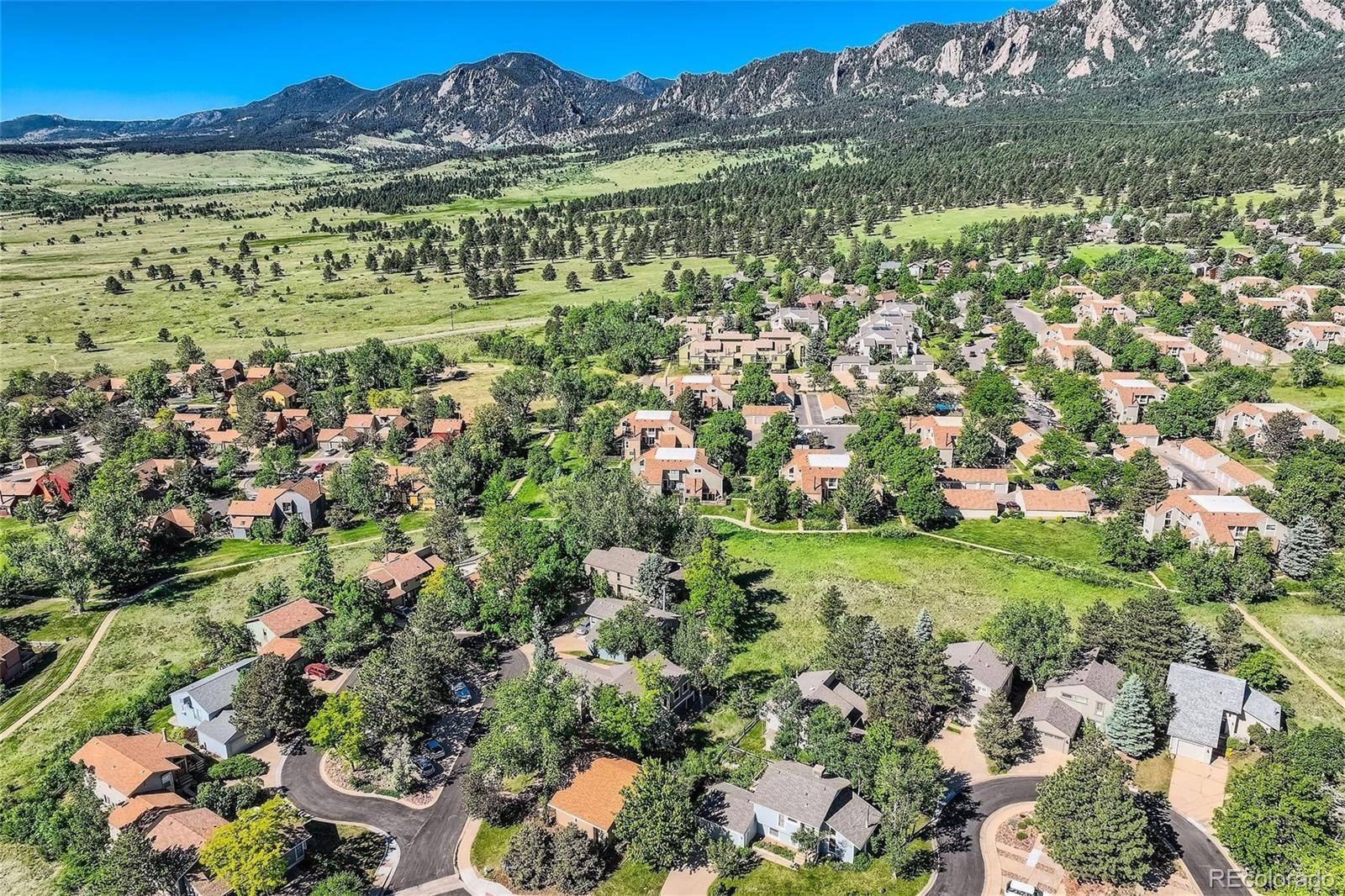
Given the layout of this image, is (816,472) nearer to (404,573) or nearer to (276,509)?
(404,573)

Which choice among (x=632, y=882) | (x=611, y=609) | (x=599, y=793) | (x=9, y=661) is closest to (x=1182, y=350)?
(x=611, y=609)

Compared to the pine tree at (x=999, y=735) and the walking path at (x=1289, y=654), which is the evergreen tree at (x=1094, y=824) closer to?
the pine tree at (x=999, y=735)

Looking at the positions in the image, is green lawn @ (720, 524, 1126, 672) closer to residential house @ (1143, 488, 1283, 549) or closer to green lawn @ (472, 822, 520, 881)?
residential house @ (1143, 488, 1283, 549)

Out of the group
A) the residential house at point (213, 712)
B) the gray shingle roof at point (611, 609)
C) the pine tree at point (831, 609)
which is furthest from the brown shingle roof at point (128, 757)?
the pine tree at point (831, 609)

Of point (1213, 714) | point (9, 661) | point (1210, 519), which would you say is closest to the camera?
point (1213, 714)

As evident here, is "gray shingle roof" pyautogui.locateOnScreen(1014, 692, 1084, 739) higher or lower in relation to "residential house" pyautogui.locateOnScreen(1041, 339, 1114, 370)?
lower

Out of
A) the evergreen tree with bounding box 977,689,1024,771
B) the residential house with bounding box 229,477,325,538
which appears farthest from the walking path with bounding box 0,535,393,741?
the evergreen tree with bounding box 977,689,1024,771

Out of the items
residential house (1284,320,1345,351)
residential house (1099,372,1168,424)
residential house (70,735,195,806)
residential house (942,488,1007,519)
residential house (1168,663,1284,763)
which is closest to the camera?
residential house (70,735,195,806)
